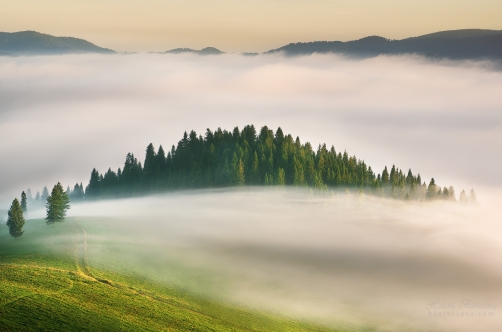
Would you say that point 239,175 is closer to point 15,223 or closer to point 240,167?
point 240,167

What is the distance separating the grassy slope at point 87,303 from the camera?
8962 centimetres

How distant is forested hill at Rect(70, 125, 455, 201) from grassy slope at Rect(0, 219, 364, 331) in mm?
64408

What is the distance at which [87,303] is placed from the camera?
9475 cm

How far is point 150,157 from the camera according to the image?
196 meters

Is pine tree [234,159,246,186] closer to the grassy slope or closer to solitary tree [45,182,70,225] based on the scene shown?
solitary tree [45,182,70,225]

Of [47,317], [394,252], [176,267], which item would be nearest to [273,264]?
[176,267]

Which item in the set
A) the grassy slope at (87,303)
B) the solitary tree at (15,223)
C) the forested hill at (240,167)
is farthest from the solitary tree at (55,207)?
the forested hill at (240,167)

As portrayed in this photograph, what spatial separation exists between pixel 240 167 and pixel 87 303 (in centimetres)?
8767

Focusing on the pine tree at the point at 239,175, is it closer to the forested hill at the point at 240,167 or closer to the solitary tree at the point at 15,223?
the forested hill at the point at 240,167

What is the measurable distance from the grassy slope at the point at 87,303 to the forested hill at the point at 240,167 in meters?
64.4

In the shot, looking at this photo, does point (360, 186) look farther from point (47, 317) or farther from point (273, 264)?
point (47, 317)

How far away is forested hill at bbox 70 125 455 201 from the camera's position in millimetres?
181500

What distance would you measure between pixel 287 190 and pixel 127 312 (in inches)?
3557

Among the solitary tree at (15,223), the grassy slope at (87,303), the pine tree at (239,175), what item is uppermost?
the pine tree at (239,175)
